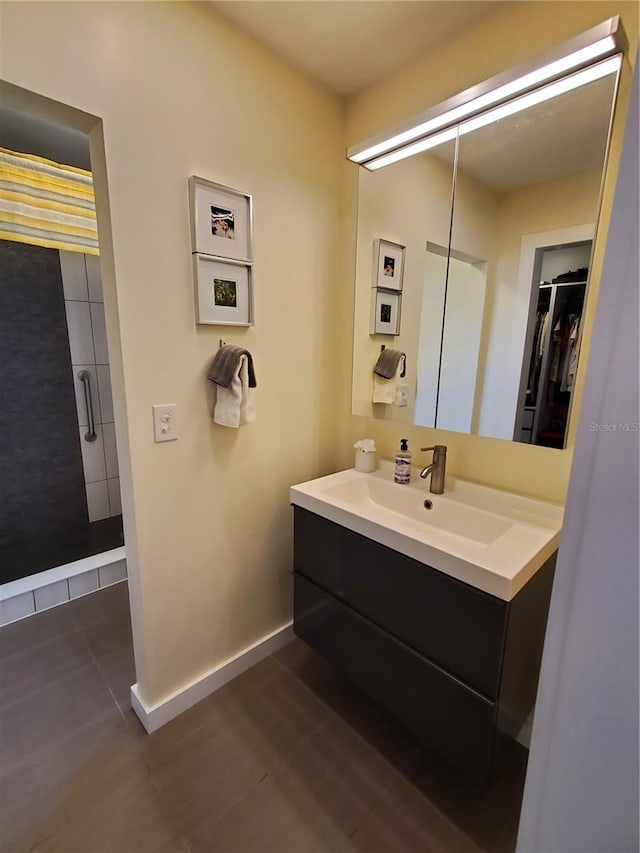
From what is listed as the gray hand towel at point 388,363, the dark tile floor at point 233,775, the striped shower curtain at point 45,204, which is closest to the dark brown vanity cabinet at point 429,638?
the dark tile floor at point 233,775

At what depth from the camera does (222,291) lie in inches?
52.7

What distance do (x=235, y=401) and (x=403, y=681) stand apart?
1.06 m

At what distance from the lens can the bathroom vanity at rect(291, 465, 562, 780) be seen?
1.01 m

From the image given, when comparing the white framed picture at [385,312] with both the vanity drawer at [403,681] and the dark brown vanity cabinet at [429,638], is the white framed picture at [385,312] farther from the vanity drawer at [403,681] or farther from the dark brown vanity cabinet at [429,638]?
the vanity drawer at [403,681]

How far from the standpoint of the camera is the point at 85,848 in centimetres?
109

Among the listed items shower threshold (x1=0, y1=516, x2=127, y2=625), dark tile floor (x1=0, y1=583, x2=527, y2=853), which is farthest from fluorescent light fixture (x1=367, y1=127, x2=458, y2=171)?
shower threshold (x1=0, y1=516, x2=127, y2=625)

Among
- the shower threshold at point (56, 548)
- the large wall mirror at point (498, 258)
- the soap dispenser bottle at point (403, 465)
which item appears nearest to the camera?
the large wall mirror at point (498, 258)

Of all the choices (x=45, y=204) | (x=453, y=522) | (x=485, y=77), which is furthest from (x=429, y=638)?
(x=45, y=204)

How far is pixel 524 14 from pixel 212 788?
2.58 meters

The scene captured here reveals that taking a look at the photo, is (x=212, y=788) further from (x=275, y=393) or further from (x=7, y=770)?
(x=275, y=393)

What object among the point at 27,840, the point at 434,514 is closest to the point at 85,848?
the point at 27,840

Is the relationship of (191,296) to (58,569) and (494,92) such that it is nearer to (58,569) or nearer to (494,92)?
(494,92)

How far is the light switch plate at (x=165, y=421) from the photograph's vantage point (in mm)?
1266

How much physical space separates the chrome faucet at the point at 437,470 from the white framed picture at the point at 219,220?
3.21 feet
